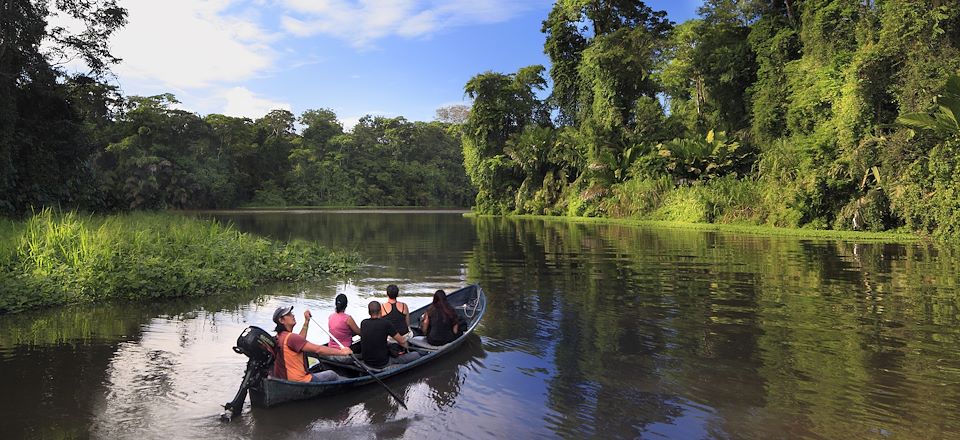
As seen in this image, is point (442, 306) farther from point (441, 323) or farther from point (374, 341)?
point (374, 341)

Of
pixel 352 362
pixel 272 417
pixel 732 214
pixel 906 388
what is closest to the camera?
pixel 272 417

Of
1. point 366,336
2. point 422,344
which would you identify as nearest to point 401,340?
point 422,344

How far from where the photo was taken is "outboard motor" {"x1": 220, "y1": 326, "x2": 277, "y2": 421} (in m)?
6.12

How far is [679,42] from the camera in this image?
1442 inches

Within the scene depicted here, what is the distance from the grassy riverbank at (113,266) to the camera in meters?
11.3

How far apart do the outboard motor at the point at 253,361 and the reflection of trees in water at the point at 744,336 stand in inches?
116

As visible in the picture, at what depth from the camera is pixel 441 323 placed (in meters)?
8.45

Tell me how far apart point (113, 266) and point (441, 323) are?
7518 millimetres

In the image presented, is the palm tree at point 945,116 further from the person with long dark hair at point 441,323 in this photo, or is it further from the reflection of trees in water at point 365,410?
the reflection of trees in water at point 365,410

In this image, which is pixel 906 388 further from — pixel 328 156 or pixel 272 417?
pixel 328 156

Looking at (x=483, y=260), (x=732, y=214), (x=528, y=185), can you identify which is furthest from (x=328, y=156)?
(x=483, y=260)

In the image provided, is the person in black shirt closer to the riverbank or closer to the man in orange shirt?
the man in orange shirt

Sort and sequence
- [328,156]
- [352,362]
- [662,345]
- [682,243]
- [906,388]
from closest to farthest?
[906,388]
[352,362]
[662,345]
[682,243]
[328,156]

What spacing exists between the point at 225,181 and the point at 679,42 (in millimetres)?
53300
